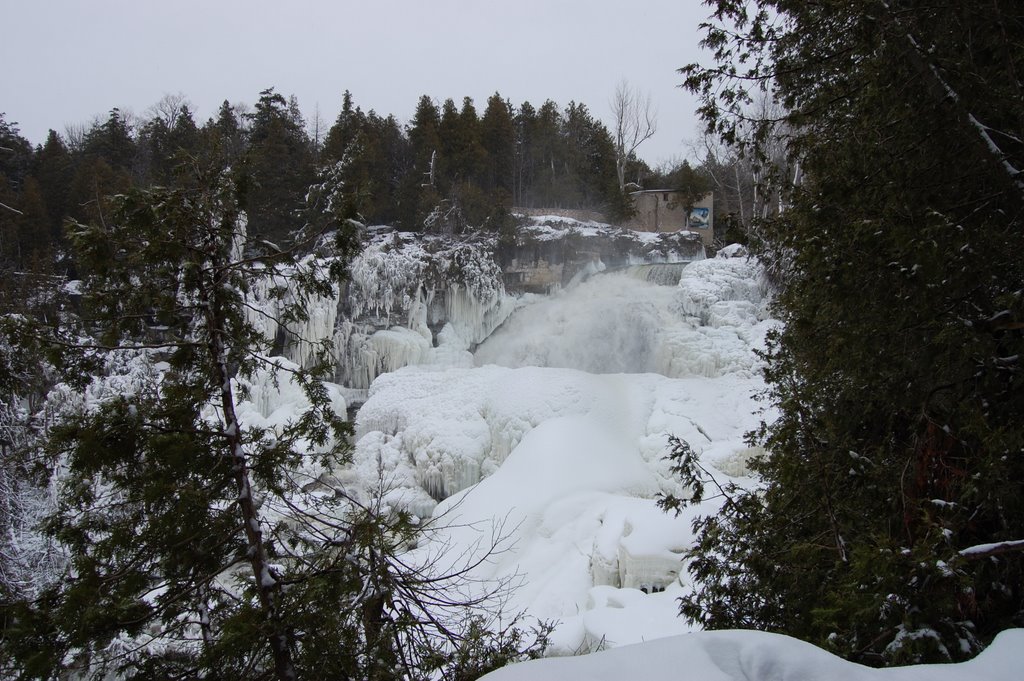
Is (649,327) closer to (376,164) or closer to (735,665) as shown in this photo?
(376,164)

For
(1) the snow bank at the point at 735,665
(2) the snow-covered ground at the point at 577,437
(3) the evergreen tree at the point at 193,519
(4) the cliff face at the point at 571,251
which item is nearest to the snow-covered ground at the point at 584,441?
(2) the snow-covered ground at the point at 577,437

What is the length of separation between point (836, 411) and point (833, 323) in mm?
883

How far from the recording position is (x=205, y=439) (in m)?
4.36

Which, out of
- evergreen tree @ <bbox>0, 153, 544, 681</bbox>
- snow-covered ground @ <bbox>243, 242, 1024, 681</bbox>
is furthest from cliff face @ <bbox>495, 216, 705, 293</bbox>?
evergreen tree @ <bbox>0, 153, 544, 681</bbox>

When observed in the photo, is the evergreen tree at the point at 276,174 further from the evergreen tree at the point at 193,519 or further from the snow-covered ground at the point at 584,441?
the evergreen tree at the point at 193,519

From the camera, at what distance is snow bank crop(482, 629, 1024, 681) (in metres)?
2.03

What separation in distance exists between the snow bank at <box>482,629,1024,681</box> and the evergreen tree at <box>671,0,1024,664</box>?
2.97ft

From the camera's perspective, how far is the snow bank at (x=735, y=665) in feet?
6.64

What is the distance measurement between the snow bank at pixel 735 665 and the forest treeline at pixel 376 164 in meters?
15.5

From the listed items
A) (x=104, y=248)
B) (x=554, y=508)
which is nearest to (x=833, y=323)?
(x=104, y=248)

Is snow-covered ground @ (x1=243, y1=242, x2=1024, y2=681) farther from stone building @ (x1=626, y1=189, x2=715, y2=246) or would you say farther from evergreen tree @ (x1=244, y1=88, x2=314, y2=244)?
stone building @ (x1=626, y1=189, x2=715, y2=246)

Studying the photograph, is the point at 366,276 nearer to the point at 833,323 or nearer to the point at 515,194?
the point at 515,194

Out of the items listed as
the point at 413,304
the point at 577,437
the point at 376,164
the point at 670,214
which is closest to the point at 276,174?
the point at 376,164

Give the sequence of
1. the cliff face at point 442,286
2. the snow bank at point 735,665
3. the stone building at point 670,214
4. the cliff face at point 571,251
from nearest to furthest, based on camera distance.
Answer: the snow bank at point 735,665 < the cliff face at point 442,286 < the cliff face at point 571,251 < the stone building at point 670,214
